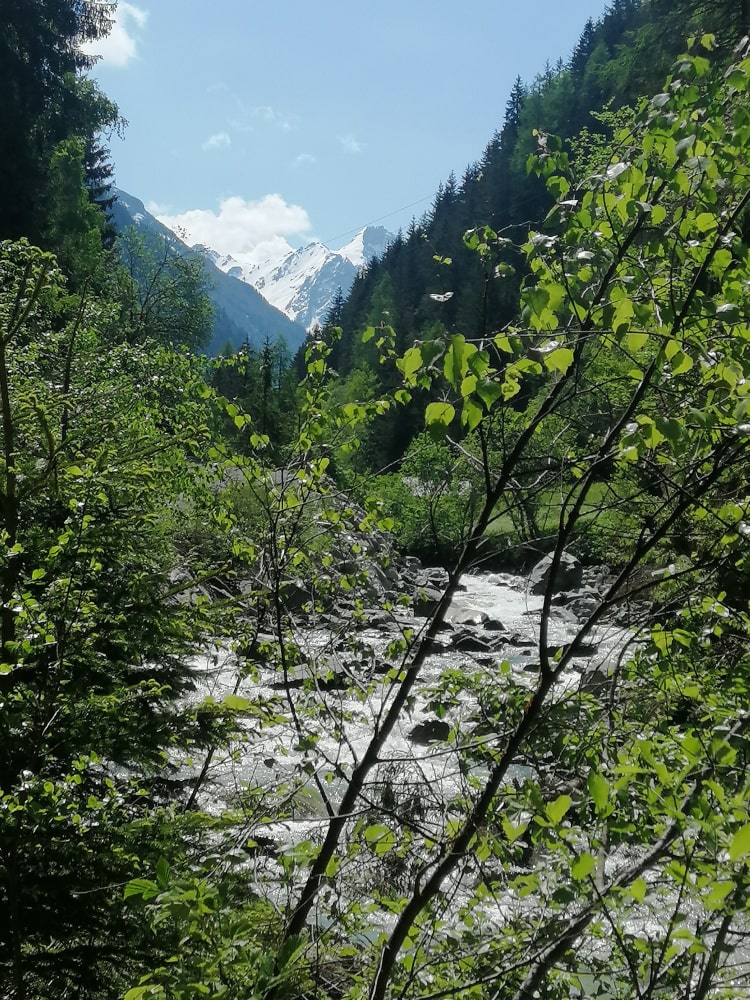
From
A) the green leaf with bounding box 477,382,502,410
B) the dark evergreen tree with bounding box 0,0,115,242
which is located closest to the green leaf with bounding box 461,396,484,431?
the green leaf with bounding box 477,382,502,410

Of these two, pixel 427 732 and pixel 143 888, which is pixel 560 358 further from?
pixel 427 732

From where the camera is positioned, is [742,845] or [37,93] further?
[37,93]

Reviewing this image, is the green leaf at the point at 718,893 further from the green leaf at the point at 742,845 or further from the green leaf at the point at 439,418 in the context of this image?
the green leaf at the point at 439,418

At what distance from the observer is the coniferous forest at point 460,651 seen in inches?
70.2

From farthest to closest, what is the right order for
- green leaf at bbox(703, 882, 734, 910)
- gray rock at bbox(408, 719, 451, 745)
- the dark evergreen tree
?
1. the dark evergreen tree
2. gray rock at bbox(408, 719, 451, 745)
3. green leaf at bbox(703, 882, 734, 910)

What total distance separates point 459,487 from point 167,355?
4.95 metres

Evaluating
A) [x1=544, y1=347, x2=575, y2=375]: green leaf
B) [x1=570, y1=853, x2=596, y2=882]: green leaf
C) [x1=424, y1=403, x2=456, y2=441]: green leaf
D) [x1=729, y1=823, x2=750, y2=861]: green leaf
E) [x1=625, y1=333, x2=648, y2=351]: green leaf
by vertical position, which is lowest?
[x1=570, y1=853, x2=596, y2=882]: green leaf

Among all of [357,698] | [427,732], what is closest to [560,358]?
[357,698]

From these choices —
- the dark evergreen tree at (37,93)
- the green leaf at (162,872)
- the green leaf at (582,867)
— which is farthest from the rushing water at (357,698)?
the dark evergreen tree at (37,93)

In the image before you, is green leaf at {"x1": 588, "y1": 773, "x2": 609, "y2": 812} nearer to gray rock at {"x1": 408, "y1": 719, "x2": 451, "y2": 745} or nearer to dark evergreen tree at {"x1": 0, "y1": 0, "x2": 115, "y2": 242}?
gray rock at {"x1": 408, "y1": 719, "x2": 451, "y2": 745}

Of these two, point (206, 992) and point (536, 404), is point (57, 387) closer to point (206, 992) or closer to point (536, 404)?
point (536, 404)

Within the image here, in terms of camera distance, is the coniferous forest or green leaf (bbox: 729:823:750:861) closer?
green leaf (bbox: 729:823:750:861)

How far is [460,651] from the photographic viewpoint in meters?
3.31

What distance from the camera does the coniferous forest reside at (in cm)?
178
